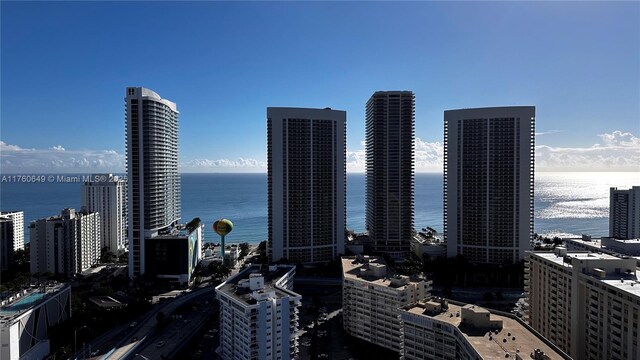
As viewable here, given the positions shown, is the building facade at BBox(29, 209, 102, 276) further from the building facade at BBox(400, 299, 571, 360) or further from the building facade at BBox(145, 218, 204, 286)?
the building facade at BBox(400, 299, 571, 360)

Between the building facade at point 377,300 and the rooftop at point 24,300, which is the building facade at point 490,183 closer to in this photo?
the building facade at point 377,300

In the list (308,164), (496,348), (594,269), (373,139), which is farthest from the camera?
(373,139)

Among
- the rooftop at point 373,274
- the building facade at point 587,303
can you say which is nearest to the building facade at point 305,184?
the rooftop at point 373,274

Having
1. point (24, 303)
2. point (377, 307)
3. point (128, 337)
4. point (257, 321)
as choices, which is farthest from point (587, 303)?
point (24, 303)

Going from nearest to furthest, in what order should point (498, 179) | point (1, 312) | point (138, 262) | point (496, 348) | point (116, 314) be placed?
point (496, 348) → point (1, 312) → point (116, 314) → point (138, 262) → point (498, 179)

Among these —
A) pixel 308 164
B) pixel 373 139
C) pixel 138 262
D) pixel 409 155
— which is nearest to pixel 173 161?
pixel 138 262

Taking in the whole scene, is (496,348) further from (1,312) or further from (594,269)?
(1,312)

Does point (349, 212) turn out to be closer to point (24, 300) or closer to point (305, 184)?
point (305, 184)
